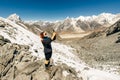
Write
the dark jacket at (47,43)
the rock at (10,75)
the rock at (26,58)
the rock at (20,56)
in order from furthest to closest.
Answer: the rock at (20,56)
the rock at (26,58)
the rock at (10,75)
the dark jacket at (47,43)

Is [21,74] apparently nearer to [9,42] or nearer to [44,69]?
[44,69]

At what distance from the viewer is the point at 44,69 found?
21.6 metres

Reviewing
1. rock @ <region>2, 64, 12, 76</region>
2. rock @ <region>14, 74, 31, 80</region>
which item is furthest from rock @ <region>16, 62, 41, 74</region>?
rock @ <region>2, 64, 12, 76</region>

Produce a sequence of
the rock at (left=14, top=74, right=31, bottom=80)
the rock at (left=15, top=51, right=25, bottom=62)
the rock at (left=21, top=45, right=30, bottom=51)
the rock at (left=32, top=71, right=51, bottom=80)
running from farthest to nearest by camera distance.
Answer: the rock at (left=21, top=45, right=30, bottom=51)
the rock at (left=15, top=51, right=25, bottom=62)
the rock at (left=14, top=74, right=31, bottom=80)
the rock at (left=32, top=71, right=51, bottom=80)

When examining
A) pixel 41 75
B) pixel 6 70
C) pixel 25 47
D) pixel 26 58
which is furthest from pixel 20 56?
pixel 41 75

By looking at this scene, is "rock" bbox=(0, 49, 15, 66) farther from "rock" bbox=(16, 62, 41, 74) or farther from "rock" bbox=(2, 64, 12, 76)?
"rock" bbox=(16, 62, 41, 74)

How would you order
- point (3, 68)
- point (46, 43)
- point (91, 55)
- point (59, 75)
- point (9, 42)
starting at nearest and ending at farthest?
point (46, 43) → point (59, 75) → point (3, 68) → point (9, 42) → point (91, 55)

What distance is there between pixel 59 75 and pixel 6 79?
484 cm

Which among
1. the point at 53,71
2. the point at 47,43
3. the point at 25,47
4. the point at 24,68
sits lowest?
Result: the point at 53,71

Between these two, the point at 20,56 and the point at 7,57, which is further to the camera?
the point at 20,56

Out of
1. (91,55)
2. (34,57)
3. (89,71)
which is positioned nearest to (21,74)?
(34,57)

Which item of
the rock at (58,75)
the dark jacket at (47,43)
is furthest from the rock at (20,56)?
the dark jacket at (47,43)

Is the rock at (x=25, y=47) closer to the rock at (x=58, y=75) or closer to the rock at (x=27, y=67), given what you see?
the rock at (x=27, y=67)

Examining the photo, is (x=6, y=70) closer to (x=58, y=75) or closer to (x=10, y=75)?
(x=10, y=75)
